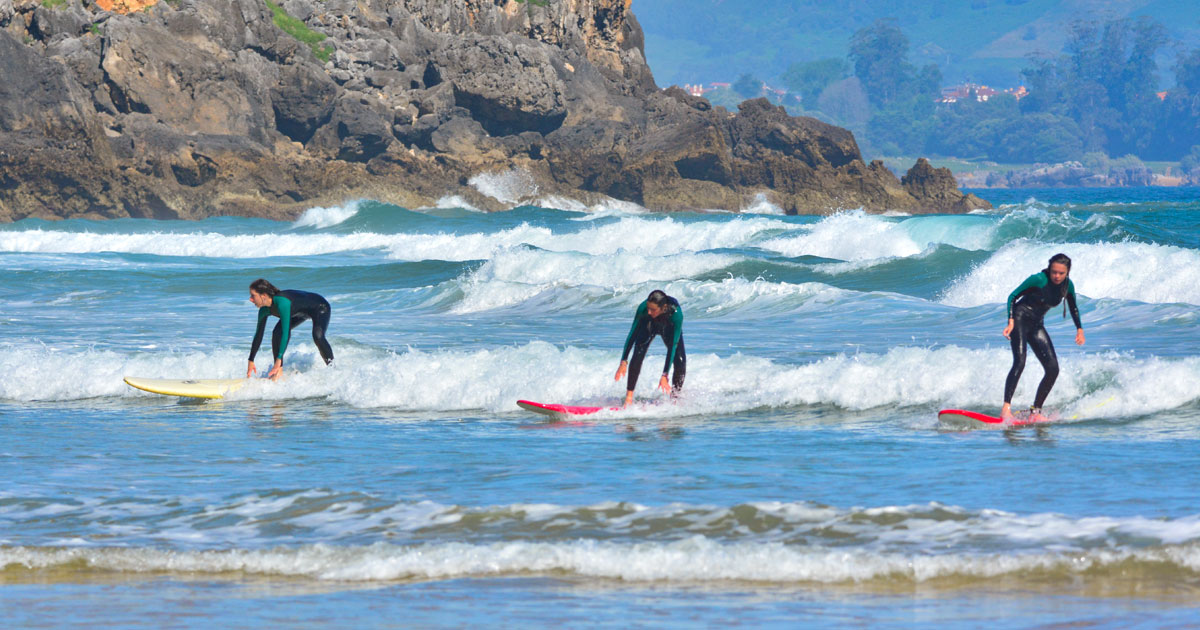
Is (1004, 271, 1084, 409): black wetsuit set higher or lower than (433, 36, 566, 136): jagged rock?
lower

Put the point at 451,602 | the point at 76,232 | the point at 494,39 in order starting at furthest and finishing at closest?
the point at 494,39 < the point at 76,232 < the point at 451,602

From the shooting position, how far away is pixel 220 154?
54.4 meters

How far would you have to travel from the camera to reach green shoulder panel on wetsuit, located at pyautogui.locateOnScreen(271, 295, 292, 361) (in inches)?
449

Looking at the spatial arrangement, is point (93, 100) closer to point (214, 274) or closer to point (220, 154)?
point (220, 154)

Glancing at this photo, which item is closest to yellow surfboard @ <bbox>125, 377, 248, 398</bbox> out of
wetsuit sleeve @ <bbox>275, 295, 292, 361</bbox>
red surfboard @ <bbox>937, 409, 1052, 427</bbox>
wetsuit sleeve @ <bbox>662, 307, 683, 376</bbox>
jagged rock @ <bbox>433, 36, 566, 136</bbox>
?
wetsuit sleeve @ <bbox>275, 295, 292, 361</bbox>

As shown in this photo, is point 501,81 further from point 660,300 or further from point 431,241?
point 660,300

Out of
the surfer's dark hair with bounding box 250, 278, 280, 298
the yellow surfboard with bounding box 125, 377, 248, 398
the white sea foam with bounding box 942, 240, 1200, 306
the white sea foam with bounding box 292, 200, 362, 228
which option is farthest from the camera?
the white sea foam with bounding box 292, 200, 362, 228

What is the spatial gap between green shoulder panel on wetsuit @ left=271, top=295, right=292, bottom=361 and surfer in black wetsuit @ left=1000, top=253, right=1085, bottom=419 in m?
6.21

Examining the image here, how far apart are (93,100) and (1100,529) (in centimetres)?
5562

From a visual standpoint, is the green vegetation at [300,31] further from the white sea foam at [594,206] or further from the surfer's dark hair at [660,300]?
the surfer's dark hair at [660,300]

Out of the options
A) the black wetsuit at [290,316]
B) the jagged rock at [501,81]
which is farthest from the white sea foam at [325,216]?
the black wetsuit at [290,316]

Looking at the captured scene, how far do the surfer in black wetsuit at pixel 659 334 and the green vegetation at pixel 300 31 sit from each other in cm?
5809

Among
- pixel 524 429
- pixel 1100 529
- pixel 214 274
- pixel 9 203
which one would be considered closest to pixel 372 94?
pixel 9 203

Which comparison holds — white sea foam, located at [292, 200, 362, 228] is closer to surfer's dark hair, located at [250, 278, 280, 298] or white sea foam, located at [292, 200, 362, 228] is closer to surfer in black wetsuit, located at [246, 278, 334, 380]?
surfer in black wetsuit, located at [246, 278, 334, 380]
